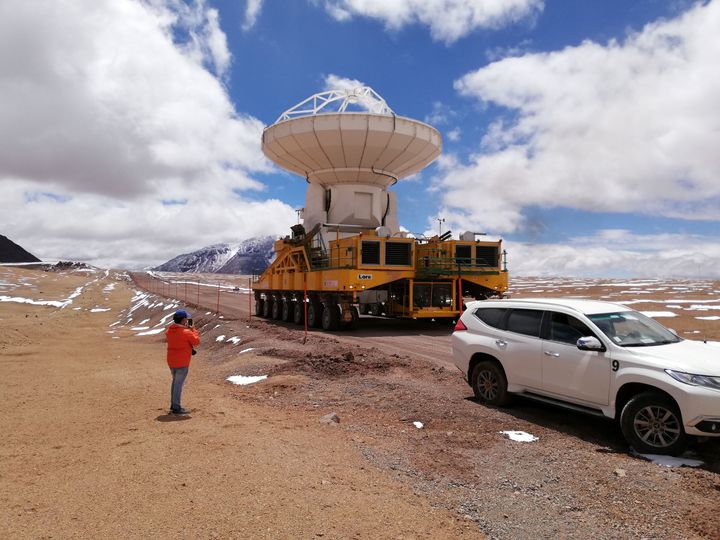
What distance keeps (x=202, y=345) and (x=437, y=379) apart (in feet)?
35.0

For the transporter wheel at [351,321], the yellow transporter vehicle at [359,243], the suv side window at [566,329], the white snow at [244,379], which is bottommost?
the white snow at [244,379]

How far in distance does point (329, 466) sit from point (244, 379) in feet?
19.4

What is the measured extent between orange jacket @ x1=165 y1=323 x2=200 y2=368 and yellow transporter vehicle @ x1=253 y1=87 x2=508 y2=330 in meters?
10.7

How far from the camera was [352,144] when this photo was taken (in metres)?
23.5

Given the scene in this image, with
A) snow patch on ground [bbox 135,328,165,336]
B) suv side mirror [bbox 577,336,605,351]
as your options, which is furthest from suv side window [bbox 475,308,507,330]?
snow patch on ground [bbox 135,328,165,336]

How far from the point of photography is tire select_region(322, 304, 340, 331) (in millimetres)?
20328

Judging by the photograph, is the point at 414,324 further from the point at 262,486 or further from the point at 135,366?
the point at 262,486

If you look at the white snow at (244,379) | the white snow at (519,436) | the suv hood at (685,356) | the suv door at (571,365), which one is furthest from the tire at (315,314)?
the suv hood at (685,356)

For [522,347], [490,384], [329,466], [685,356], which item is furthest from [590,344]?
[329,466]

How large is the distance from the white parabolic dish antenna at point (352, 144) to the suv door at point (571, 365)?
16.9 m

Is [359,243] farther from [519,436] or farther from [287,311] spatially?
[519,436]

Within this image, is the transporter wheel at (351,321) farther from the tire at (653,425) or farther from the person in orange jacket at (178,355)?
the tire at (653,425)

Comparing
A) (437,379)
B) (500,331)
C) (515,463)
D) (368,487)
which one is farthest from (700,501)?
(437,379)

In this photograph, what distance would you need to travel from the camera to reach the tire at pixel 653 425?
5.82m
